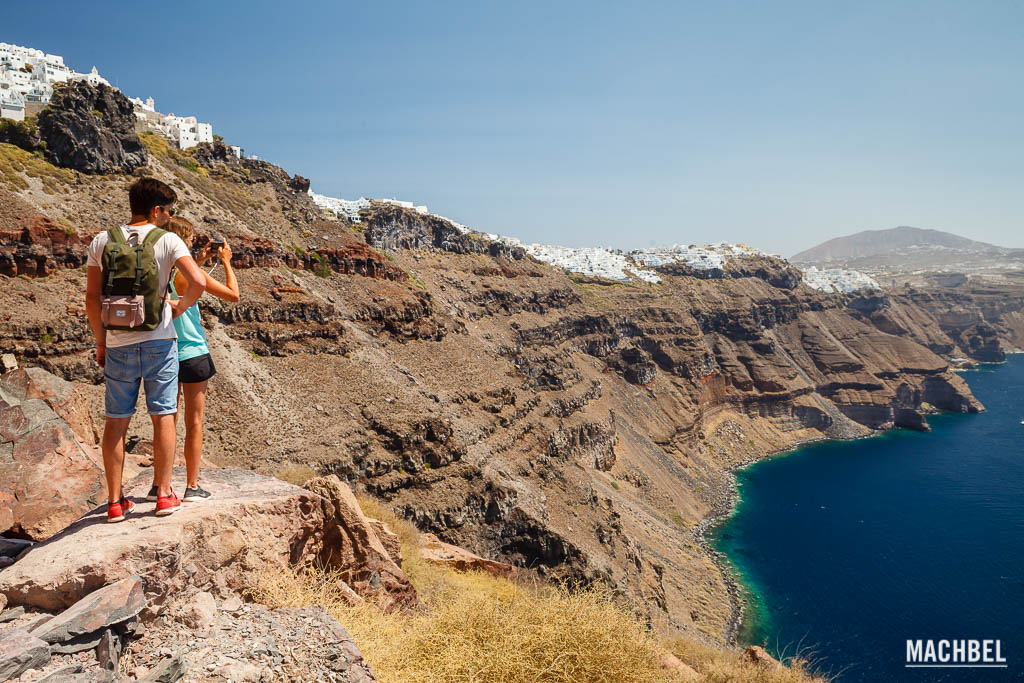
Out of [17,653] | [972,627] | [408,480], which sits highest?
[17,653]

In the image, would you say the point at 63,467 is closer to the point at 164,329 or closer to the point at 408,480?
the point at 164,329

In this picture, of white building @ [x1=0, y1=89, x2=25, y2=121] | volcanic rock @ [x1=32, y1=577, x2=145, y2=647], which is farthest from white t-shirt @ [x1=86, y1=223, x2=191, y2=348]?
white building @ [x1=0, y1=89, x2=25, y2=121]

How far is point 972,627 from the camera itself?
151 ft

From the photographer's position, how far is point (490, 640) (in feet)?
23.2

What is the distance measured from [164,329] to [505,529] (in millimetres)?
29512

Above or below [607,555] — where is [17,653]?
above

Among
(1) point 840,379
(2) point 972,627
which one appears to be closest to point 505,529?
(2) point 972,627

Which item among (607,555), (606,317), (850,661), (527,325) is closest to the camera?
(607,555)

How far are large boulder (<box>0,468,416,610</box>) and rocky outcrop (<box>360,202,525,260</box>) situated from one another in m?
68.3

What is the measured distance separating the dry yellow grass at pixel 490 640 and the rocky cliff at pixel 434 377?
21.3 meters

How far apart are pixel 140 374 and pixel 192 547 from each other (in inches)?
75.8

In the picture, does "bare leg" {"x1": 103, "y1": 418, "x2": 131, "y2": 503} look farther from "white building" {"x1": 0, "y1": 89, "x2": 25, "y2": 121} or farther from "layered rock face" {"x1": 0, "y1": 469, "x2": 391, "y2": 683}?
"white building" {"x1": 0, "y1": 89, "x2": 25, "y2": 121}

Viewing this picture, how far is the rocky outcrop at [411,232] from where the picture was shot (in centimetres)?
7606

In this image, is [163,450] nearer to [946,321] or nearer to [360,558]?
[360,558]
